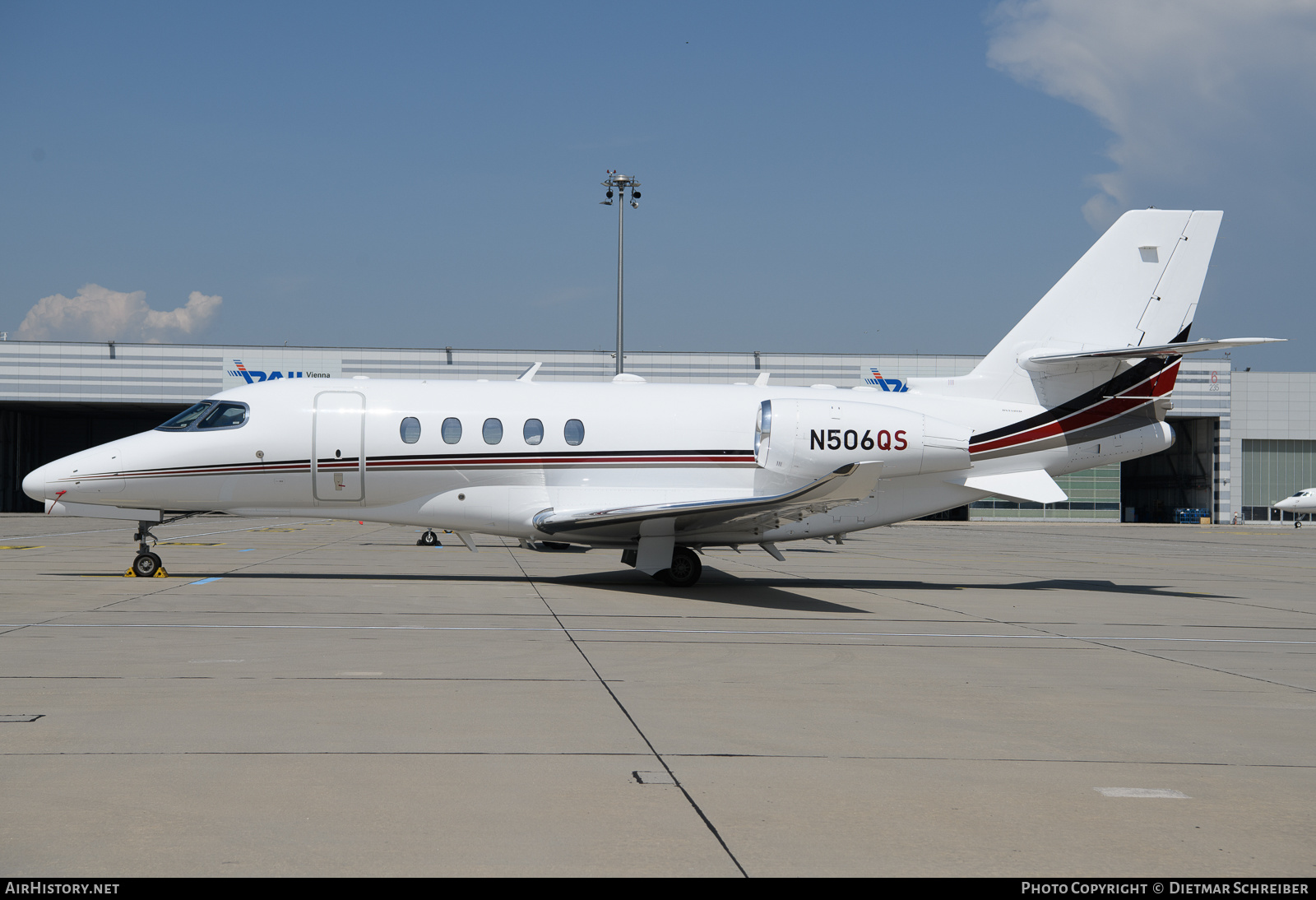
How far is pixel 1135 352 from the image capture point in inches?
620

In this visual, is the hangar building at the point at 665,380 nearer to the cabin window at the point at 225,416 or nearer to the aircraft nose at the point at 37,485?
the cabin window at the point at 225,416

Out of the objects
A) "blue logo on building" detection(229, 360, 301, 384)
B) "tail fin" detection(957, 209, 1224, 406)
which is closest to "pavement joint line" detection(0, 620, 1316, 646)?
"tail fin" detection(957, 209, 1224, 406)

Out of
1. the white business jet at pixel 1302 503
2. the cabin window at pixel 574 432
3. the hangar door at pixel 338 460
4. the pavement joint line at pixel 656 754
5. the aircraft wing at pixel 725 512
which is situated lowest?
the white business jet at pixel 1302 503

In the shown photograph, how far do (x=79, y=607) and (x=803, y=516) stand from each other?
31.2 feet

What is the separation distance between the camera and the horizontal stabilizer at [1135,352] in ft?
45.8

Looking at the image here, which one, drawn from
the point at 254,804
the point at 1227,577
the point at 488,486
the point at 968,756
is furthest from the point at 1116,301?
the point at 254,804

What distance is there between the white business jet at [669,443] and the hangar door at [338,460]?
28 mm

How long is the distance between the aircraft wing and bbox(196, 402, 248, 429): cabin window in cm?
486

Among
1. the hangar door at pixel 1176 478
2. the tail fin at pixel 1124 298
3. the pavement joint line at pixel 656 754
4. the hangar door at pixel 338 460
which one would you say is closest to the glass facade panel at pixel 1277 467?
the hangar door at pixel 1176 478

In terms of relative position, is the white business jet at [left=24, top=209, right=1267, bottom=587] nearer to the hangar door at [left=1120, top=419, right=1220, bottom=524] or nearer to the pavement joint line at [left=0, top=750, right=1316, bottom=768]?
the pavement joint line at [left=0, top=750, right=1316, bottom=768]

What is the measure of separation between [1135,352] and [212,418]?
14288 mm

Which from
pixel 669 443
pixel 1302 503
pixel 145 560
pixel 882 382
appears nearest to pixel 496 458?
pixel 669 443

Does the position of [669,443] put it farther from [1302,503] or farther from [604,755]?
[1302,503]

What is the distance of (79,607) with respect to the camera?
38.0ft
